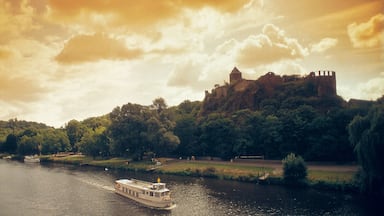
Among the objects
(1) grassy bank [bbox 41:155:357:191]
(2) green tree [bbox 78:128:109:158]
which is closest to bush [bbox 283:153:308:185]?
(1) grassy bank [bbox 41:155:357:191]

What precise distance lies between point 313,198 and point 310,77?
77.0 metres

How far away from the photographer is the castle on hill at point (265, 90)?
419 feet

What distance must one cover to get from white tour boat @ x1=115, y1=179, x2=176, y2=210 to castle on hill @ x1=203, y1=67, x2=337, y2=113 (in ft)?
→ 241

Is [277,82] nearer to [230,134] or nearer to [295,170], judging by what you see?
[230,134]

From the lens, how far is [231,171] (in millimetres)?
86625

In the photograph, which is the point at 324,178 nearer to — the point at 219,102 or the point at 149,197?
the point at 149,197

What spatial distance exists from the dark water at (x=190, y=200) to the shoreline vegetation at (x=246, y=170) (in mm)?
2814

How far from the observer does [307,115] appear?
94.2 meters

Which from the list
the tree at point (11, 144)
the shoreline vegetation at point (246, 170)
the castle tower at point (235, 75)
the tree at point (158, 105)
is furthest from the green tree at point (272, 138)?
the tree at point (11, 144)

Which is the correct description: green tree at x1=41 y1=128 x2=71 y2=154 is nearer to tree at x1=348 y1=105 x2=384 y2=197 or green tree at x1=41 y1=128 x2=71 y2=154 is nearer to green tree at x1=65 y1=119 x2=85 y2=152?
green tree at x1=65 y1=119 x2=85 y2=152

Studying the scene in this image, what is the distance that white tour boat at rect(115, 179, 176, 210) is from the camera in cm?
6048

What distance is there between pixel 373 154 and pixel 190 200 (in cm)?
2974

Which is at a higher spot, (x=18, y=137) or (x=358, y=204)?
(x=18, y=137)

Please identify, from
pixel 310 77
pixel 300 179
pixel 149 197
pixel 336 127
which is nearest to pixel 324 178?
pixel 300 179
